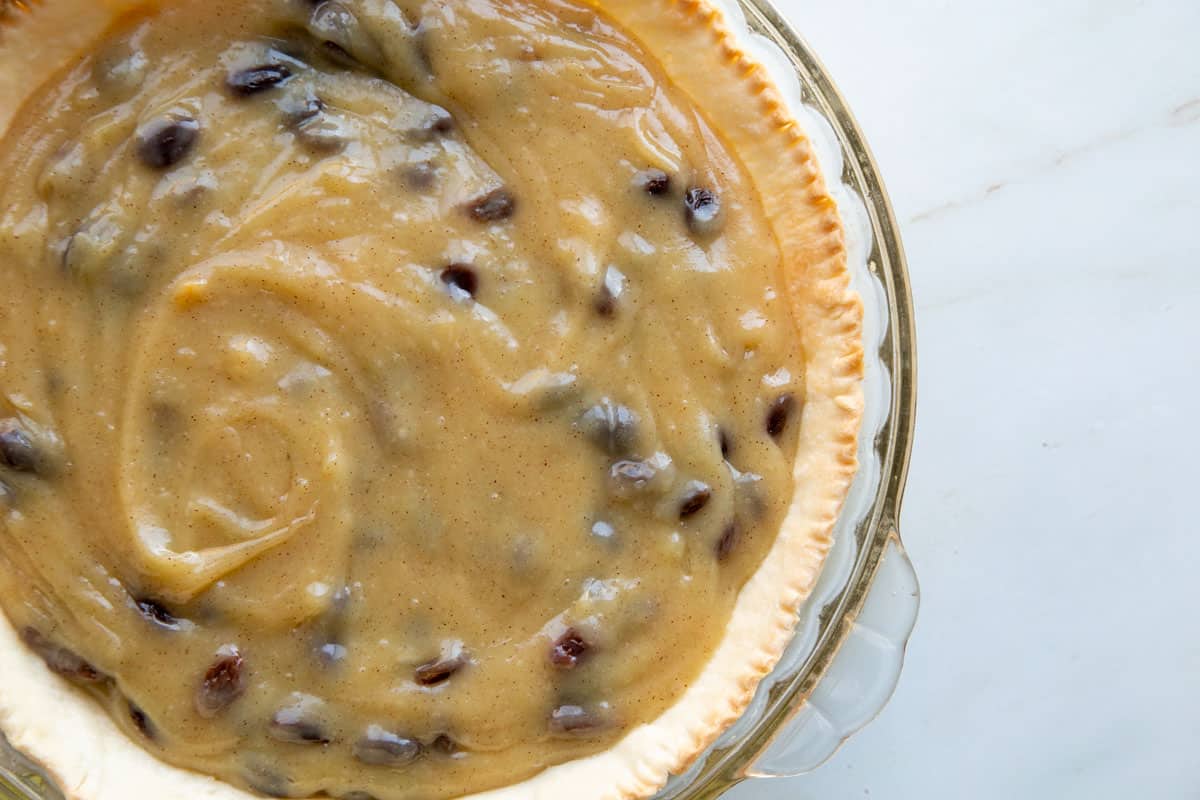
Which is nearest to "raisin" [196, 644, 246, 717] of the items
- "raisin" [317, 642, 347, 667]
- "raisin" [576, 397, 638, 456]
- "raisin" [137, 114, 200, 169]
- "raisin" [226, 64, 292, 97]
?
"raisin" [317, 642, 347, 667]

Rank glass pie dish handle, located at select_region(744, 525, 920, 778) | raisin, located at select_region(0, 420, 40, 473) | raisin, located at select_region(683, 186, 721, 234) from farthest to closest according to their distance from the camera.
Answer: glass pie dish handle, located at select_region(744, 525, 920, 778) < raisin, located at select_region(683, 186, 721, 234) < raisin, located at select_region(0, 420, 40, 473)

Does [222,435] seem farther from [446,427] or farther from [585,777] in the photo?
[585,777]

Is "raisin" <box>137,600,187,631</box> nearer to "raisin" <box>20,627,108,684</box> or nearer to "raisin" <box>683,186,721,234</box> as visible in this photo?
"raisin" <box>20,627,108,684</box>

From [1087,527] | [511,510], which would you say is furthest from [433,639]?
[1087,527]

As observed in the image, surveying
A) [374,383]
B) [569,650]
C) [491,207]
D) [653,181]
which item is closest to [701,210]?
[653,181]

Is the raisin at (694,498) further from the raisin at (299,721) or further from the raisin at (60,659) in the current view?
the raisin at (60,659)

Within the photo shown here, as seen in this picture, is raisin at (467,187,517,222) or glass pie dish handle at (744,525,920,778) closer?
raisin at (467,187,517,222)

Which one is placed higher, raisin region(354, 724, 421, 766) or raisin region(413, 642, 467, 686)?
raisin region(413, 642, 467, 686)
